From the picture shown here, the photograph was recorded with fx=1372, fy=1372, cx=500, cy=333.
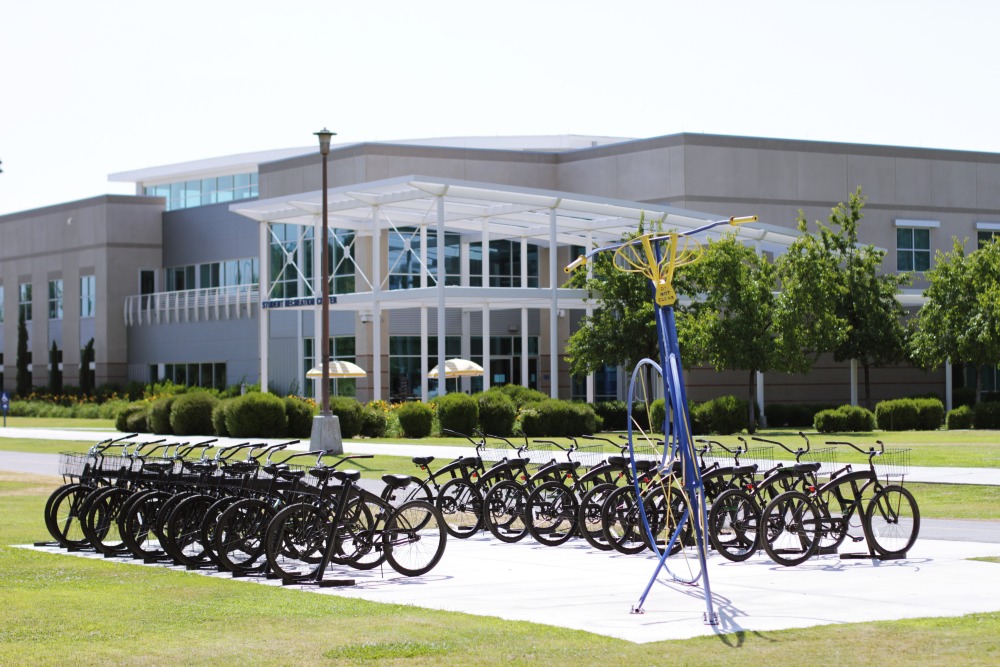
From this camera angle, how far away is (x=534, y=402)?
40.7m

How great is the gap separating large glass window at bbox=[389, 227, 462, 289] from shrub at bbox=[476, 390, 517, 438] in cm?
1777

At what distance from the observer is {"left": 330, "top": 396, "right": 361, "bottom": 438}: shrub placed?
38.1m

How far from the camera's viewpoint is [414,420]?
3834cm

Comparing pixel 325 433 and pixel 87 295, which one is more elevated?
pixel 87 295

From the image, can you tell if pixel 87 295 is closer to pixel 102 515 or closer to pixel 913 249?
pixel 913 249

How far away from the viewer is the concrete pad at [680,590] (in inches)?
403

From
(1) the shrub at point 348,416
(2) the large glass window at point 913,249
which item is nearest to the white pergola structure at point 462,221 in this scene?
(1) the shrub at point 348,416

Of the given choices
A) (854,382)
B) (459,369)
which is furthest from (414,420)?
(854,382)

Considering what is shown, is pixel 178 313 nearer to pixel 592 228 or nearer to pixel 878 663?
pixel 592 228

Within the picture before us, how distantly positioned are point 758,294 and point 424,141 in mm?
40626

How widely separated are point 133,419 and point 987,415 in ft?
87.9

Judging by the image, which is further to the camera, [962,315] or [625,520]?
[962,315]

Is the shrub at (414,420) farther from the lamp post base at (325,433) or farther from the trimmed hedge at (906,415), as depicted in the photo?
the trimmed hedge at (906,415)

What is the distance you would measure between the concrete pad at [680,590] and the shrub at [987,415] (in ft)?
98.2
